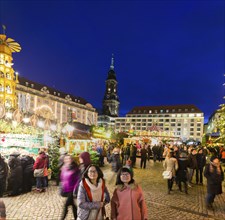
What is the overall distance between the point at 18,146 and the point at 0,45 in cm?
2264

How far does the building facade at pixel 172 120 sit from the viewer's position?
9488 centimetres

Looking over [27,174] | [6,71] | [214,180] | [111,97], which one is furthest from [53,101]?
[214,180]

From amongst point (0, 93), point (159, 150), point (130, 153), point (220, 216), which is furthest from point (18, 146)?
point (0, 93)

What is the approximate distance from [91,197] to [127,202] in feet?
1.72

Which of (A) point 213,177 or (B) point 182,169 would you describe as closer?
(A) point 213,177

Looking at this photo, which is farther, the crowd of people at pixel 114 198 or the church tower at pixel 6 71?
the church tower at pixel 6 71

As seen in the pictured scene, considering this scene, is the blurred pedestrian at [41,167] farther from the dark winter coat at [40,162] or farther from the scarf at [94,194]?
the scarf at [94,194]

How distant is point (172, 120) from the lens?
9869 centimetres

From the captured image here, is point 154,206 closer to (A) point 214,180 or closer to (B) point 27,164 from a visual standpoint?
(A) point 214,180

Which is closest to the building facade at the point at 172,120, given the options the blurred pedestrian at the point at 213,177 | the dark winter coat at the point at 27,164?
the dark winter coat at the point at 27,164

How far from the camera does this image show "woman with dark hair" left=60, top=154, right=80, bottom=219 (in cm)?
487

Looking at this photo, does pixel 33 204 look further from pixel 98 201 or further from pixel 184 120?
pixel 184 120

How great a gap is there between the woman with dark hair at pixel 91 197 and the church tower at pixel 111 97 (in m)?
96.8

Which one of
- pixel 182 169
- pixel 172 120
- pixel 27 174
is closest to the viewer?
pixel 27 174
